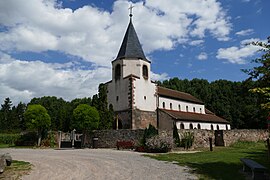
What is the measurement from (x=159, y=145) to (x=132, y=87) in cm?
1361

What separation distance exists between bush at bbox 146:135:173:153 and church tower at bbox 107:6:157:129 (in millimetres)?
11391

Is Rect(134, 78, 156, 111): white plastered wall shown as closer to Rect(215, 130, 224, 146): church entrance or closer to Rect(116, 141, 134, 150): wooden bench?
Rect(116, 141, 134, 150): wooden bench

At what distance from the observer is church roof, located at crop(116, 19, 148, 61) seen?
1378 inches

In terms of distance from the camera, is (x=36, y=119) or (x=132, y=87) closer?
(x=36, y=119)

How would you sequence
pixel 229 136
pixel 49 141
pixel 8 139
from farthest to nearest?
1. pixel 8 139
2. pixel 49 141
3. pixel 229 136

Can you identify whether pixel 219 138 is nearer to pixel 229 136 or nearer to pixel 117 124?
pixel 229 136

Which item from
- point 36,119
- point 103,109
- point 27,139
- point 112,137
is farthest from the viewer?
point 27,139

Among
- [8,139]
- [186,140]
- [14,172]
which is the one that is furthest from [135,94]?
Result: [14,172]

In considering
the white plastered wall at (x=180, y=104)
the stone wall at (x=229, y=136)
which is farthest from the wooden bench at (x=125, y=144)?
the white plastered wall at (x=180, y=104)

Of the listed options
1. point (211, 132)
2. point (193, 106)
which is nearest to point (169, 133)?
point (211, 132)

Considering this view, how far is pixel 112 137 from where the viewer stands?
2653 centimetres

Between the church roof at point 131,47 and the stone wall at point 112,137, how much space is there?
11889mm

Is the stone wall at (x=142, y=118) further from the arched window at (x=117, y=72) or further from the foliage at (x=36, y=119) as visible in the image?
the foliage at (x=36, y=119)

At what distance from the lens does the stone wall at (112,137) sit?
24766 mm
